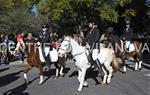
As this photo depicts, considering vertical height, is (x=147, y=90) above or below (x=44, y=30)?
below

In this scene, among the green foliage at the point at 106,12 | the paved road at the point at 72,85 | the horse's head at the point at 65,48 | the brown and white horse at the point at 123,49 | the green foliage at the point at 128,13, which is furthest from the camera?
the green foliage at the point at 128,13

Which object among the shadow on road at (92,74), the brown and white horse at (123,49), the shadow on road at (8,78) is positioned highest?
the brown and white horse at (123,49)

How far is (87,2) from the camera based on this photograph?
1245 inches

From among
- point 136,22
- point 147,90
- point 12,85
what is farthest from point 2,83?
point 136,22

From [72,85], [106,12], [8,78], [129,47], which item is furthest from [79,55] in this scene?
[106,12]

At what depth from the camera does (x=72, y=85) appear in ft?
53.4

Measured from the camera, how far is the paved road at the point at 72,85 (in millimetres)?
14884

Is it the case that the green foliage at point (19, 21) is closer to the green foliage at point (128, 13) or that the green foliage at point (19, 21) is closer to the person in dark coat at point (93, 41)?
the green foliage at point (128, 13)

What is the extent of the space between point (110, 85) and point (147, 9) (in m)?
24.9

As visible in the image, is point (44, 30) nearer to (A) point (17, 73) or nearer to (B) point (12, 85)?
(B) point (12, 85)

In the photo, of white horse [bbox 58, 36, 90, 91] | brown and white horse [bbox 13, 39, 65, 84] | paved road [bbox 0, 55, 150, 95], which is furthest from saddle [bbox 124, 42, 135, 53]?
A: white horse [bbox 58, 36, 90, 91]

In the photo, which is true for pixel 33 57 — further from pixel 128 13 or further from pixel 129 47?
pixel 128 13

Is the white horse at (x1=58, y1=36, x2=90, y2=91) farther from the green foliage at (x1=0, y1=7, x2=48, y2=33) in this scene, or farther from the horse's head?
the green foliage at (x1=0, y1=7, x2=48, y2=33)

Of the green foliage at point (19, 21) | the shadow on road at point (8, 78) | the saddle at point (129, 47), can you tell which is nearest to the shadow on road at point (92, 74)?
the saddle at point (129, 47)
